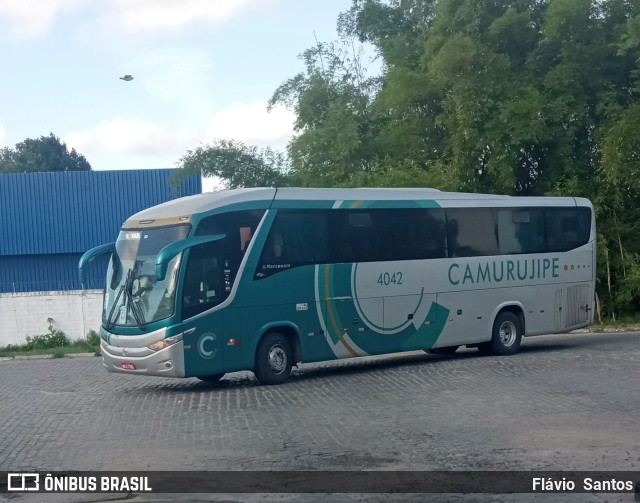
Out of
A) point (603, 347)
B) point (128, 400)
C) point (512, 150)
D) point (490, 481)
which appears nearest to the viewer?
point (490, 481)

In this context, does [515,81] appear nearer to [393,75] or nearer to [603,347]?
[393,75]

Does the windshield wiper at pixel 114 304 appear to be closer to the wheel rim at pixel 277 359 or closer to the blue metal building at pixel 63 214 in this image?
the wheel rim at pixel 277 359

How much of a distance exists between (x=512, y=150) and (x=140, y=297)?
53.3 feet

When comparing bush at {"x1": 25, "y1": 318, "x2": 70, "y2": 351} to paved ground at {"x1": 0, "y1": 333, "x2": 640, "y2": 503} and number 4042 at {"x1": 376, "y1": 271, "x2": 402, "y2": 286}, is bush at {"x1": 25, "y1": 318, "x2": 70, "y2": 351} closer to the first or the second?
paved ground at {"x1": 0, "y1": 333, "x2": 640, "y2": 503}

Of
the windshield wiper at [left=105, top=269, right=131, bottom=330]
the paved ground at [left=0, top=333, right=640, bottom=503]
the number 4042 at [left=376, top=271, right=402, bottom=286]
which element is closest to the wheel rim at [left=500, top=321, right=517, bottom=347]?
the paved ground at [left=0, top=333, right=640, bottom=503]

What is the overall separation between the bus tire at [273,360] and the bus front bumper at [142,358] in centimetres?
159

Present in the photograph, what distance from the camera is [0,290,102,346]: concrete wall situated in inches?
1226

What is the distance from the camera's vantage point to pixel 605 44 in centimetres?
3078

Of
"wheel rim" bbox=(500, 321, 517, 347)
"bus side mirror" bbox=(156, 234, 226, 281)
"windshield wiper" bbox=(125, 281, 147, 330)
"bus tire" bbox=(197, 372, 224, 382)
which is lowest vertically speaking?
"bus tire" bbox=(197, 372, 224, 382)

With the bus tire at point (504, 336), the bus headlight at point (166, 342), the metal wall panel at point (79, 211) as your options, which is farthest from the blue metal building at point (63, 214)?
the bus headlight at point (166, 342)

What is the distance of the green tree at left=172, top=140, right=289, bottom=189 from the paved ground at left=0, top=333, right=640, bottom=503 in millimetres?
13186

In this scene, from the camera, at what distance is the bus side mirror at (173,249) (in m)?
16.0

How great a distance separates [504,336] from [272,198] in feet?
22.5

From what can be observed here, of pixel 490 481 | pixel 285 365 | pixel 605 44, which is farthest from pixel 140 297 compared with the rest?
pixel 605 44
